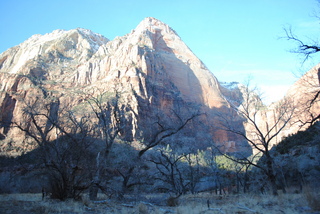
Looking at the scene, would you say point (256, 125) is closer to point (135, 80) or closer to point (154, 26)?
point (135, 80)

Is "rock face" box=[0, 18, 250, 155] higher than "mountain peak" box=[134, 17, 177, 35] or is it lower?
lower

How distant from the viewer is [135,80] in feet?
244

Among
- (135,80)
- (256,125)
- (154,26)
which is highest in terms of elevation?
(154,26)

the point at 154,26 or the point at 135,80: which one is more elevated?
the point at 154,26

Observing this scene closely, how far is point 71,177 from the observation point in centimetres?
962

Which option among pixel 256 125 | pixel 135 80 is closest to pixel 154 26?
pixel 135 80

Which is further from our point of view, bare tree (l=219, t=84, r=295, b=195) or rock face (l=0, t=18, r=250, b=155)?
rock face (l=0, t=18, r=250, b=155)

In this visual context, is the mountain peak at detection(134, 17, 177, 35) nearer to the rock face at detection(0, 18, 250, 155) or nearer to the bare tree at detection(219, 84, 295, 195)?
the rock face at detection(0, 18, 250, 155)

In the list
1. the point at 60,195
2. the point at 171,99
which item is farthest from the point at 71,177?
the point at 171,99

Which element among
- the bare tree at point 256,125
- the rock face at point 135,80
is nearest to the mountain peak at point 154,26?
the rock face at point 135,80

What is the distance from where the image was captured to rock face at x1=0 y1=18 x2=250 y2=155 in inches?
2817

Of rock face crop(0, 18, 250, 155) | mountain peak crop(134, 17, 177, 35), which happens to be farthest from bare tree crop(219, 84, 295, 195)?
mountain peak crop(134, 17, 177, 35)

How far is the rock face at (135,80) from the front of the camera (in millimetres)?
71562

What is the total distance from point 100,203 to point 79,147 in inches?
130
